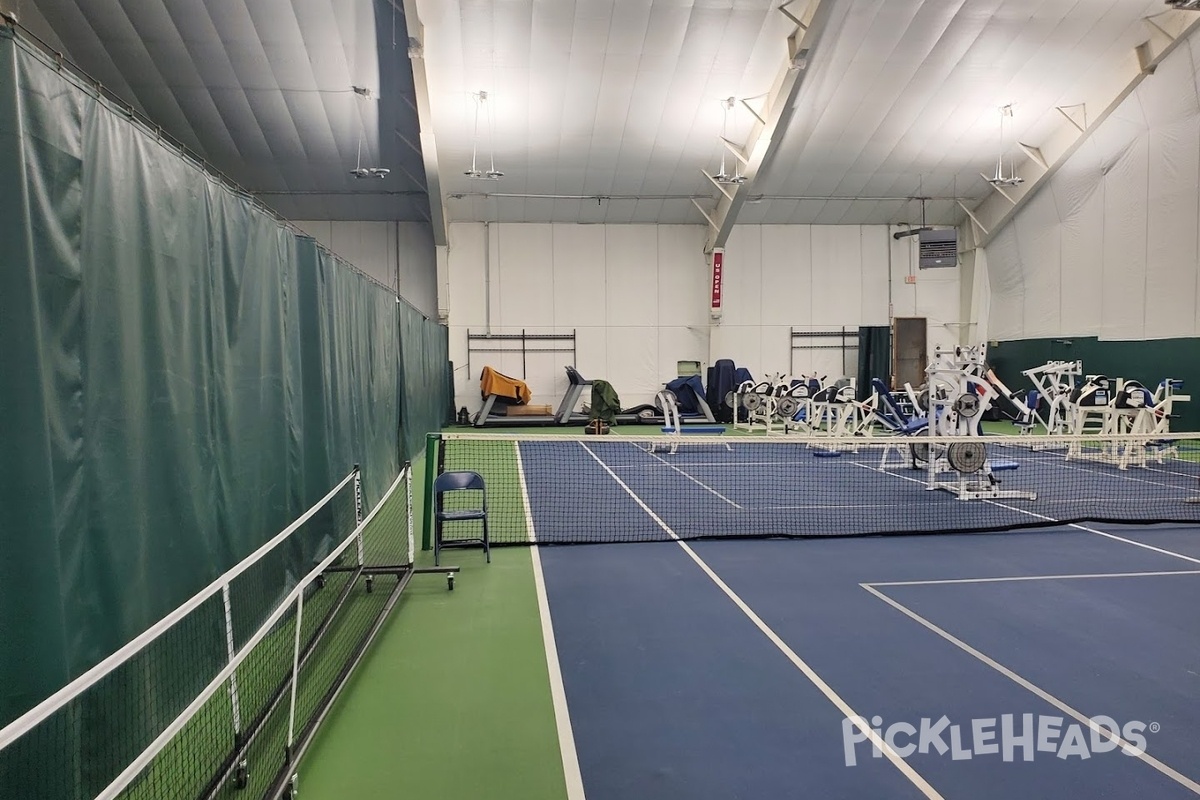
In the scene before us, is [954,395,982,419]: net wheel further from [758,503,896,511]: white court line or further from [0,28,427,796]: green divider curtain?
[0,28,427,796]: green divider curtain

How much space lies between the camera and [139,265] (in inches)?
114

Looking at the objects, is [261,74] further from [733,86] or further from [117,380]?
Result: [117,380]

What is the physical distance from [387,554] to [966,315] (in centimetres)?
2113

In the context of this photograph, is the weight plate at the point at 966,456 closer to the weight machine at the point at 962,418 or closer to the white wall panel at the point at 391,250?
the weight machine at the point at 962,418

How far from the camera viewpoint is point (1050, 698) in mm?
3684

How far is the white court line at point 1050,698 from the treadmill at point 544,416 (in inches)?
580

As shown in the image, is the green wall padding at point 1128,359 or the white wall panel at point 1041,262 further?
the white wall panel at point 1041,262

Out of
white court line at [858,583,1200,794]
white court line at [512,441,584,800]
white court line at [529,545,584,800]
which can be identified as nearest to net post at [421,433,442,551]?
white court line at [512,441,584,800]

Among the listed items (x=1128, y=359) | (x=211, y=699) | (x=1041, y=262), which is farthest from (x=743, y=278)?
(x=211, y=699)

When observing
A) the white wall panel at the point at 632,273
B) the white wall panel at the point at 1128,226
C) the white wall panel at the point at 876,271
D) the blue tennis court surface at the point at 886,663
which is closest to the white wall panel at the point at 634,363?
the white wall panel at the point at 632,273

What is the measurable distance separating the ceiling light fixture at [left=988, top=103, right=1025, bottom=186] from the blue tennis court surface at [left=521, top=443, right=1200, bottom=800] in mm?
12688

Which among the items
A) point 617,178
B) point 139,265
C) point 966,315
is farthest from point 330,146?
point 966,315

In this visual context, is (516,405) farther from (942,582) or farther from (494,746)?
(494,746)

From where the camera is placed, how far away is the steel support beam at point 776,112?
12641mm
